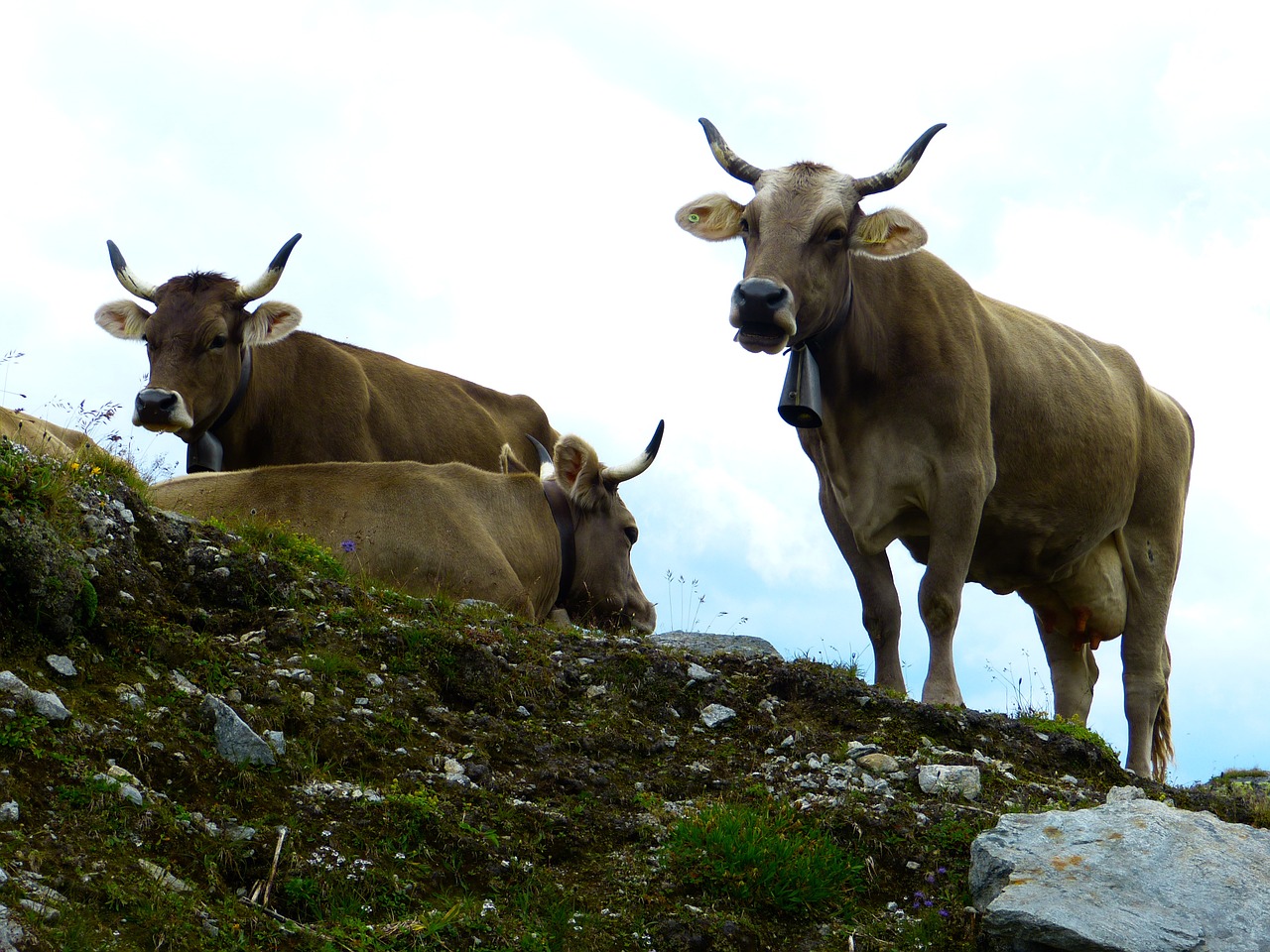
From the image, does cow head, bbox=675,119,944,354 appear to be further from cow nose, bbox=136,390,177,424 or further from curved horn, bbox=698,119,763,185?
cow nose, bbox=136,390,177,424

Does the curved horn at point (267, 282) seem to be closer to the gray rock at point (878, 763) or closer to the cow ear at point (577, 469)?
the cow ear at point (577, 469)

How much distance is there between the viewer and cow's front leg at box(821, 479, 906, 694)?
9078 millimetres

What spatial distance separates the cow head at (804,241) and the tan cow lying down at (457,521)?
2.65 m

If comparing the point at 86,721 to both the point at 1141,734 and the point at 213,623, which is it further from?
the point at 1141,734

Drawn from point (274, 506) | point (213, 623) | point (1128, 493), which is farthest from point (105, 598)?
point (1128, 493)

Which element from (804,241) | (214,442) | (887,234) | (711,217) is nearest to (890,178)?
(887,234)

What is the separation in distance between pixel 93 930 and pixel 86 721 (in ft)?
3.56

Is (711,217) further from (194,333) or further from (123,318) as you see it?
(123,318)

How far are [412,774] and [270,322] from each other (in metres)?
8.06

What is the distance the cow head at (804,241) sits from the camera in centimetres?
809

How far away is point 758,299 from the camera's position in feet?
26.3

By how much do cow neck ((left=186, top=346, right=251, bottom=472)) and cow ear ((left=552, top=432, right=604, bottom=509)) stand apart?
3.13 metres

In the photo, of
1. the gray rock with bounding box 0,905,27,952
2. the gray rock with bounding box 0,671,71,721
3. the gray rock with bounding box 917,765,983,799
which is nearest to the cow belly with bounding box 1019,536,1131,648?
→ the gray rock with bounding box 917,765,983,799

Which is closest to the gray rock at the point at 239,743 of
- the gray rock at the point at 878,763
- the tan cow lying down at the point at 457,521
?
the gray rock at the point at 878,763
